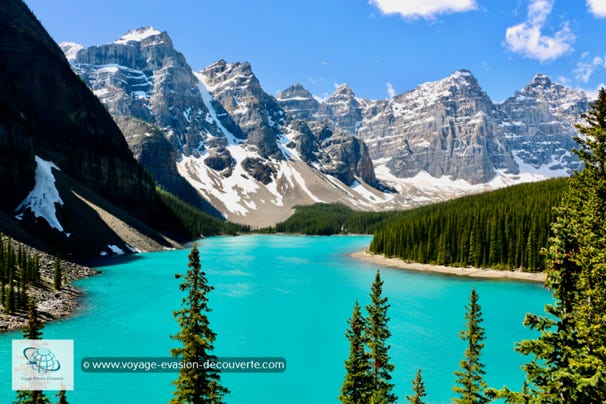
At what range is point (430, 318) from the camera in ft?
172

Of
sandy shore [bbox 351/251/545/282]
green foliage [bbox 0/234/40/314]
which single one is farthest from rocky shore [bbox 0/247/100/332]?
sandy shore [bbox 351/251/545/282]

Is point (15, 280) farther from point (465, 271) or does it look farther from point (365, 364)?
point (465, 271)

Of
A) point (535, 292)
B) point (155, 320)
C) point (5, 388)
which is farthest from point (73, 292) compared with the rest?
point (535, 292)

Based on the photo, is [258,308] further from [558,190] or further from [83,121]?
[83,121]

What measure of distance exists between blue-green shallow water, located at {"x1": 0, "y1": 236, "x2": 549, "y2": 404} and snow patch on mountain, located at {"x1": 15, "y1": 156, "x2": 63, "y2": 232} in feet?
66.9

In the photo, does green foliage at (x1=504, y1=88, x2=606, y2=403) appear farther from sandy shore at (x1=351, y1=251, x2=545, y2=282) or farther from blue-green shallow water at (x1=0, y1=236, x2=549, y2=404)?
sandy shore at (x1=351, y1=251, x2=545, y2=282)

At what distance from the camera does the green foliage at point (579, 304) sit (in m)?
11.8

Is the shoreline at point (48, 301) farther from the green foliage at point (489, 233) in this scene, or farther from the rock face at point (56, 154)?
the green foliage at point (489, 233)

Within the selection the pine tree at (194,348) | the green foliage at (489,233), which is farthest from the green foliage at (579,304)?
the green foliage at (489,233)

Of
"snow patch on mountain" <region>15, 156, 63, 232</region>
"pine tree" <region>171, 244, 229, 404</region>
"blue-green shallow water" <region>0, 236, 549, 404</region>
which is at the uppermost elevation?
"snow patch on mountain" <region>15, 156, 63, 232</region>

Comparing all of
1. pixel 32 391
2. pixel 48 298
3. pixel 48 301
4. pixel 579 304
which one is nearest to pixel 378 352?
pixel 579 304

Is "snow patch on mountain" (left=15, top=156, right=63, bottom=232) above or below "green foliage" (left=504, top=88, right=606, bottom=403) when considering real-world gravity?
above

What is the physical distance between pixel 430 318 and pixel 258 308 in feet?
79.6

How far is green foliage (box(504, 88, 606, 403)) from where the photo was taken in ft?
38.6
